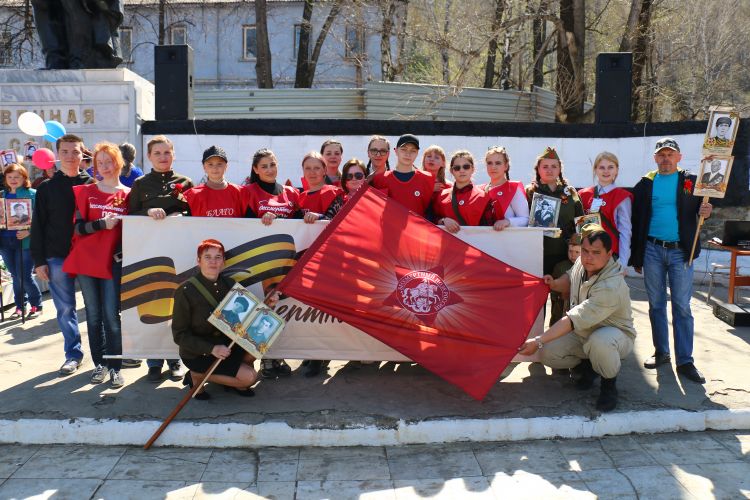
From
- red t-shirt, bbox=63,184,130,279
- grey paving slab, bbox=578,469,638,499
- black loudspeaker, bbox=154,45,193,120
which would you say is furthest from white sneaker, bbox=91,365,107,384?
black loudspeaker, bbox=154,45,193,120

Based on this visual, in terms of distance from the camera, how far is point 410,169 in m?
5.30

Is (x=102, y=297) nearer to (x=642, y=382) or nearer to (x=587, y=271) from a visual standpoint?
(x=587, y=271)

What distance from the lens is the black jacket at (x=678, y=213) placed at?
17.2 feet

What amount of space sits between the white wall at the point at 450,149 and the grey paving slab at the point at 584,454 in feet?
21.9

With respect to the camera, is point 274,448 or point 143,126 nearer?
point 274,448

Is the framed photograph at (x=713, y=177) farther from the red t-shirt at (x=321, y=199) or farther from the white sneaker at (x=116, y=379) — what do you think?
the white sneaker at (x=116, y=379)

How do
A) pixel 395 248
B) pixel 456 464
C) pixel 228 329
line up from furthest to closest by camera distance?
1. pixel 395 248
2. pixel 228 329
3. pixel 456 464

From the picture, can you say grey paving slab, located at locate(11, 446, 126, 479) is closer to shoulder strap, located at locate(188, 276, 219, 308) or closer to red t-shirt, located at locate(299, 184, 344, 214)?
shoulder strap, located at locate(188, 276, 219, 308)

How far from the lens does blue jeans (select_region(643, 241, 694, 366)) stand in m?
5.24

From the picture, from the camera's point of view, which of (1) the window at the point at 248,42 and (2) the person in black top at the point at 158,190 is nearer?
(2) the person in black top at the point at 158,190

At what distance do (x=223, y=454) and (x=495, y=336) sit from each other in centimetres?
195

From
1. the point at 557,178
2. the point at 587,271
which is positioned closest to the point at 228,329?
the point at 587,271

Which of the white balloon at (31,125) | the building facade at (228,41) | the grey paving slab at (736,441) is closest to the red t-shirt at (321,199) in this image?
the grey paving slab at (736,441)

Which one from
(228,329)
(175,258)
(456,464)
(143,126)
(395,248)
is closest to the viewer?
(456,464)
